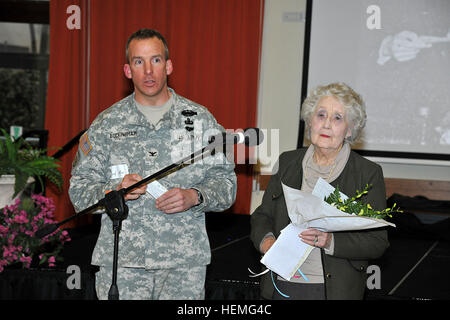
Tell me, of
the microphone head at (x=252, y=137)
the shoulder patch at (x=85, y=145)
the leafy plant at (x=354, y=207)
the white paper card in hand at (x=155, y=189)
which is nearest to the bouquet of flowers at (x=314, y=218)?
the leafy plant at (x=354, y=207)

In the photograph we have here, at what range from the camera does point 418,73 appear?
5621mm

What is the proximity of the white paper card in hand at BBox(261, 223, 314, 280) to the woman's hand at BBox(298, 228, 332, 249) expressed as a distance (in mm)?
42

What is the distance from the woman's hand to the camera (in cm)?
186

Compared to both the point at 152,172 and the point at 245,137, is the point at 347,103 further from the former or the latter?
the point at 152,172

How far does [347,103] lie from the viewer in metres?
2.02

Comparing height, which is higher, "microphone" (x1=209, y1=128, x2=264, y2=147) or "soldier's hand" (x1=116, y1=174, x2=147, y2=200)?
"microphone" (x1=209, y1=128, x2=264, y2=147)

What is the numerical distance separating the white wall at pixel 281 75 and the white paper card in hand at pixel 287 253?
420 centimetres

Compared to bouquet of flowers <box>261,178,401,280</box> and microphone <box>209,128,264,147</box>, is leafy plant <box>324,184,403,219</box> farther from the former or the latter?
microphone <box>209,128,264,147</box>

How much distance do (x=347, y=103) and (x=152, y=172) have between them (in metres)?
0.84

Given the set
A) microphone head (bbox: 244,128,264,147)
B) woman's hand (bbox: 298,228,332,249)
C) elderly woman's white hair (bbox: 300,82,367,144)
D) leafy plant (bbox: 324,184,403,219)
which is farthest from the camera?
elderly woman's white hair (bbox: 300,82,367,144)

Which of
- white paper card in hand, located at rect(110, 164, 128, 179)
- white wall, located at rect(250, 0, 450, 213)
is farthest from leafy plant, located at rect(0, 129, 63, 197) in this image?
white wall, located at rect(250, 0, 450, 213)

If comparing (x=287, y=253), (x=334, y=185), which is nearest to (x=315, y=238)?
(x=287, y=253)

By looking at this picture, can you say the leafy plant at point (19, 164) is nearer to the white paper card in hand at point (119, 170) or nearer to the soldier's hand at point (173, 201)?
the white paper card in hand at point (119, 170)

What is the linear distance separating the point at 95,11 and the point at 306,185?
4.78 meters
